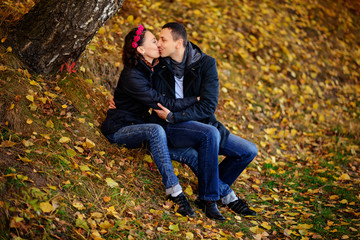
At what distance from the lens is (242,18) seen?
7.53m

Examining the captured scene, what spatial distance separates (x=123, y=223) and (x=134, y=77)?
1.43 m

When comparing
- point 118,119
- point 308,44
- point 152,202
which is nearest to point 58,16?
point 118,119

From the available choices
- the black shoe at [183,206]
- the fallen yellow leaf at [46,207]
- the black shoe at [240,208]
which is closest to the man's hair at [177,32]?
the black shoe at [183,206]

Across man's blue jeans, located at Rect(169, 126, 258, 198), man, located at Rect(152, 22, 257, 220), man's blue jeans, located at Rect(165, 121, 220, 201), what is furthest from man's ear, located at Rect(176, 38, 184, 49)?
man's blue jeans, located at Rect(169, 126, 258, 198)

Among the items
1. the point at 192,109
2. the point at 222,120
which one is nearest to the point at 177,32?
the point at 192,109

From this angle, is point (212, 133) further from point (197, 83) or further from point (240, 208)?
point (240, 208)

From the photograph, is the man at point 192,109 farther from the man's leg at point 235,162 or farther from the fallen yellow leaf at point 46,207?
the fallen yellow leaf at point 46,207

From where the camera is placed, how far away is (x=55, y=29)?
3395mm

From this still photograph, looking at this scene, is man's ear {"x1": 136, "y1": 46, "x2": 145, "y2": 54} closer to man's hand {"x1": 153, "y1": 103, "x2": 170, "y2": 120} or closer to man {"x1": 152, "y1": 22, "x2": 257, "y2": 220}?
man {"x1": 152, "y1": 22, "x2": 257, "y2": 220}

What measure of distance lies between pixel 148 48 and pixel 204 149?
1176mm

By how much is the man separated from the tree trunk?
72 centimetres

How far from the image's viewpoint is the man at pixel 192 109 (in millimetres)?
3566

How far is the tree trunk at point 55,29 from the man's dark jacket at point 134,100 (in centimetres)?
57

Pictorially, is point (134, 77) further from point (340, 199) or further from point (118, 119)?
point (340, 199)
